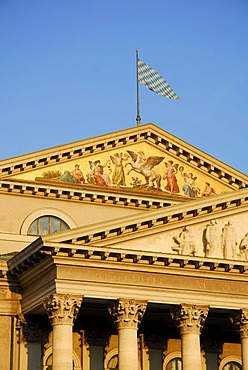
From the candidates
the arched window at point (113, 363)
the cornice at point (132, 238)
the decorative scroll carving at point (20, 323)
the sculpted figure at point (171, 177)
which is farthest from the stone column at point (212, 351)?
the decorative scroll carving at point (20, 323)

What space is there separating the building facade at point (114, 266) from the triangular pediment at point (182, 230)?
0.04m

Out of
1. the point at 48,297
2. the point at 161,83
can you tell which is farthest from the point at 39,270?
the point at 161,83

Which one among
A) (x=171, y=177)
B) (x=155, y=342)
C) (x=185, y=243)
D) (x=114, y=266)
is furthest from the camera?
(x=171, y=177)

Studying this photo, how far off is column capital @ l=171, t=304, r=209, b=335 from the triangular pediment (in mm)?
2247

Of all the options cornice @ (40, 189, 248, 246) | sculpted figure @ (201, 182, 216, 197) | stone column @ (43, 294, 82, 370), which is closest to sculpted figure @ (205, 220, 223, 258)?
cornice @ (40, 189, 248, 246)

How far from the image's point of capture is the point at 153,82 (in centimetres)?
5103

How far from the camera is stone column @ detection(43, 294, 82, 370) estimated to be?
34375 millimetres

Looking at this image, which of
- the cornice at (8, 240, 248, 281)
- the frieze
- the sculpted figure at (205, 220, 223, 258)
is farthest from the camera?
the sculpted figure at (205, 220, 223, 258)

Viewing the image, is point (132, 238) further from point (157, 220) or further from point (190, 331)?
point (190, 331)

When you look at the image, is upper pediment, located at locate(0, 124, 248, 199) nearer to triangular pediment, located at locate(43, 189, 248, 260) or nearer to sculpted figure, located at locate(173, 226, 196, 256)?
triangular pediment, located at locate(43, 189, 248, 260)

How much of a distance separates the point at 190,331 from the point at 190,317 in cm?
56

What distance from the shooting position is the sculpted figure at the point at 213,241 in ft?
124

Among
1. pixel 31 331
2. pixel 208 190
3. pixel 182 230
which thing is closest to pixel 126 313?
pixel 182 230

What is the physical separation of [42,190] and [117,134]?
512 cm
